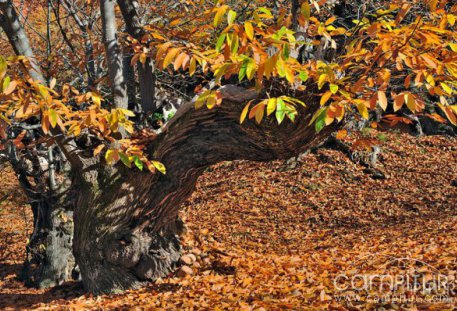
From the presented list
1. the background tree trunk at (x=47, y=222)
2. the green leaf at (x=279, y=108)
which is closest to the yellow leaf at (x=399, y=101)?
the green leaf at (x=279, y=108)

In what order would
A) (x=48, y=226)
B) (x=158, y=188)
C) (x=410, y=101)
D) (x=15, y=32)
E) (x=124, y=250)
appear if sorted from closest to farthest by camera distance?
(x=410, y=101) → (x=15, y=32) → (x=158, y=188) → (x=124, y=250) → (x=48, y=226)

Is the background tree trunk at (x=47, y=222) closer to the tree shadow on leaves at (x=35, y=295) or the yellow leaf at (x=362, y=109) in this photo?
the tree shadow on leaves at (x=35, y=295)

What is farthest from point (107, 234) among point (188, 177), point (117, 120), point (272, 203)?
point (272, 203)

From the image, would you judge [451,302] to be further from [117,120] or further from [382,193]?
[382,193]

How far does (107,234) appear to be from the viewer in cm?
435

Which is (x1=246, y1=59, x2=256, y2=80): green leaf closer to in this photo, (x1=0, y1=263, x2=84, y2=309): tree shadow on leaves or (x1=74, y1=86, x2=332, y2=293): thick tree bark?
(x1=74, y1=86, x2=332, y2=293): thick tree bark

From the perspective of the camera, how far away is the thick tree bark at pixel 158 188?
3488 mm

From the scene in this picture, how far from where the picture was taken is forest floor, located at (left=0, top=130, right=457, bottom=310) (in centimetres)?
358

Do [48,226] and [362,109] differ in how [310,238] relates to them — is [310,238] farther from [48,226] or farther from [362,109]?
[362,109]

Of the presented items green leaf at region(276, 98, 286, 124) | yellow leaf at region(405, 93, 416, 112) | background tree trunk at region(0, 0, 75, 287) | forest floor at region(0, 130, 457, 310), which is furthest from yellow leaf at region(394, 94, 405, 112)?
background tree trunk at region(0, 0, 75, 287)

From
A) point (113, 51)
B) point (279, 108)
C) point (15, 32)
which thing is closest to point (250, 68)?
point (279, 108)

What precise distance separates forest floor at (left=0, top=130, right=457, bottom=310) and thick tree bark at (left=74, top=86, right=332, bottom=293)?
0.98 ft

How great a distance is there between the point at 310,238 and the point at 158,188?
3.62m

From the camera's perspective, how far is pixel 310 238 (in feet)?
23.0
